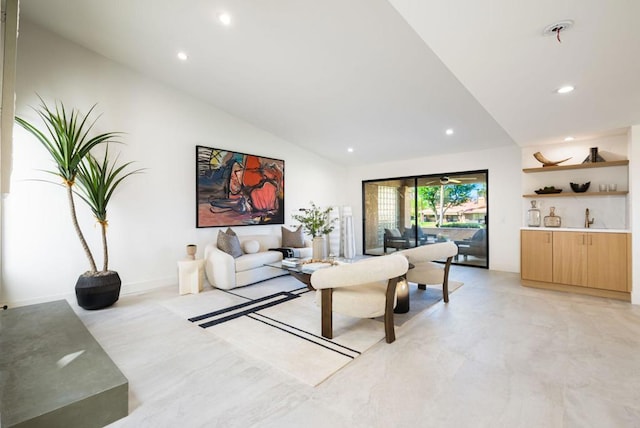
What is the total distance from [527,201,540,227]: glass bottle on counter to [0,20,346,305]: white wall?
198 inches

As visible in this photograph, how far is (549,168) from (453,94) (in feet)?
7.23

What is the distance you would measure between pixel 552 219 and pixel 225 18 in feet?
18.2

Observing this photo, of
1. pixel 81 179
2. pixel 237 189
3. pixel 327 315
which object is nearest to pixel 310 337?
pixel 327 315

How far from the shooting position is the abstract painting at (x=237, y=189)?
5.15 m

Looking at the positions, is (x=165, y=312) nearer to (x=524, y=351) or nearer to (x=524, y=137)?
(x=524, y=351)

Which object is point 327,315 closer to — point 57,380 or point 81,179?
point 57,380

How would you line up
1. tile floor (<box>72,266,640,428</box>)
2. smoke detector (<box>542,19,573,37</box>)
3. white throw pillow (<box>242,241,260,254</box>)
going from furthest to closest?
white throw pillow (<box>242,241,260,254</box>), smoke detector (<box>542,19,573,37</box>), tile floor (<box>72,266,640,428</box>)

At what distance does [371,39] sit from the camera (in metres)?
3.13

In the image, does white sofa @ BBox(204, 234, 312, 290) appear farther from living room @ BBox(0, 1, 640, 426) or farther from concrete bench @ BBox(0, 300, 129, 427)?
concrete bench @ BBox(0, 300, 129, 427)

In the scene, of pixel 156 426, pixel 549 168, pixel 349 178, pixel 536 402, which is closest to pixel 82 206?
pixel 156 426

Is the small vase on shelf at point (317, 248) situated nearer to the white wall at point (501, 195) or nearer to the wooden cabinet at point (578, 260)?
the wooden cabinet at point (578, 260)

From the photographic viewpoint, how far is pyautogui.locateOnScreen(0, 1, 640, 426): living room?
3.58m

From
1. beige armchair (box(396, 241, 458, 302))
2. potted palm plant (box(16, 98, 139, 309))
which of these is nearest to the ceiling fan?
beige armchair (box(396, 241, 458, 302))

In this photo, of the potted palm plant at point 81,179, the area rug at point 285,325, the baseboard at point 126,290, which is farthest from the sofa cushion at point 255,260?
the potted palm plant at point 81,179
